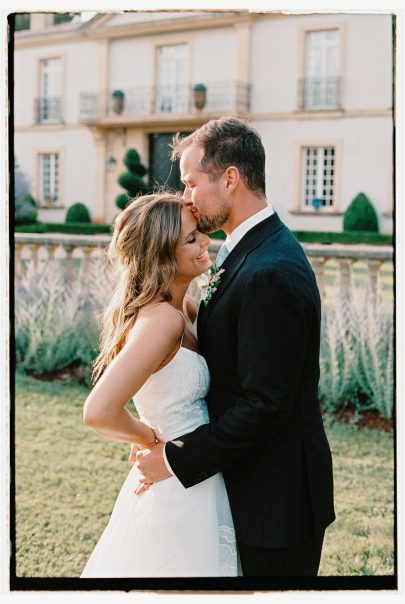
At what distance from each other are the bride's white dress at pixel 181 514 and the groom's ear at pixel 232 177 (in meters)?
0.57

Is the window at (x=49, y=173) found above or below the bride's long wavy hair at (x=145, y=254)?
above

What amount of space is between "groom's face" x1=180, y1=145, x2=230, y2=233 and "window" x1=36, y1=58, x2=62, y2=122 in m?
23.6

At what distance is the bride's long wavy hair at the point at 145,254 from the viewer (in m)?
2.38

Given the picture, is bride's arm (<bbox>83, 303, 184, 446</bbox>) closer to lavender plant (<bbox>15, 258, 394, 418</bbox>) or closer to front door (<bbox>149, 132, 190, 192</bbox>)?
lavender plant (<bbox>15, 258, 394, 418</bbox>)

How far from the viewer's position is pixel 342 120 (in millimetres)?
20266

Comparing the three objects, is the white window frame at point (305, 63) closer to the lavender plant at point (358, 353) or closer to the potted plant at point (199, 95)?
the potted plant at point (199, 95)

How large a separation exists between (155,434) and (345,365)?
3729mm

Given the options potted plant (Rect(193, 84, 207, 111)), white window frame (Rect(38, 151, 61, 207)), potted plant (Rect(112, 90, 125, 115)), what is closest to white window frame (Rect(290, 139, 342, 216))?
potted plant (Rect(193, 84, 207, 111))

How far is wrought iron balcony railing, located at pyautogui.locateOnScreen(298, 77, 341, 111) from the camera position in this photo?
66.3 feet

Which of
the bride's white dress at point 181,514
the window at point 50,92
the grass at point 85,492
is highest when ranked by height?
the window at point 50,92

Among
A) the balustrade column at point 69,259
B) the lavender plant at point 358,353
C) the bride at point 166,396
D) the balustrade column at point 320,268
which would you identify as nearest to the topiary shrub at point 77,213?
the balustrade column at point 69,259

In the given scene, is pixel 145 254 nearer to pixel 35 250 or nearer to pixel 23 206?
pixel 35 250
